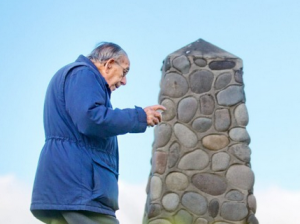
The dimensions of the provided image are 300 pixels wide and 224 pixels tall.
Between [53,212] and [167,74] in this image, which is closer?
[53,212]

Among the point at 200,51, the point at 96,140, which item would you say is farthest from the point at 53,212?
the point at 200,51

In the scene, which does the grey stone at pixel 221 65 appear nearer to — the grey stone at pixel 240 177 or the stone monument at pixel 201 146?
the stone monument at pixel 201 146

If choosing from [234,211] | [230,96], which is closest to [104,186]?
[234,211]

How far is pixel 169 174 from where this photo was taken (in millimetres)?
5559

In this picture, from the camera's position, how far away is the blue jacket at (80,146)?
6.10ft

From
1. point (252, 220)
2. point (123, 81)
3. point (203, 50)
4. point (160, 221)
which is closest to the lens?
point (123, 81)

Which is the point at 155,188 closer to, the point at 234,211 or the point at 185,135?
the point at 185,135

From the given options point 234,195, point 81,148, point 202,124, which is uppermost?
point 81,148

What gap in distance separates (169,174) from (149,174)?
0.23 meters

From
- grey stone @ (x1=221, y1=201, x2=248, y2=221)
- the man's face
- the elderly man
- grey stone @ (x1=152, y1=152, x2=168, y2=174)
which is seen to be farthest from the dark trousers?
grey stone @ (x1=221, y1=201, x2=248, y2=221)

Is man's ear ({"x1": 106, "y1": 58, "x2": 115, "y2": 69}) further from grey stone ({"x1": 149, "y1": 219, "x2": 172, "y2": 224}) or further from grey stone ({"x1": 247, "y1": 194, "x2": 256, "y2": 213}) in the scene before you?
grey stone ({"x1": 247, "y1": 194, "x2": 256, "y2": 213})

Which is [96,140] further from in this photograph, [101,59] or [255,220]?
[255,220]

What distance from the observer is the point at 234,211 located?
218 inches

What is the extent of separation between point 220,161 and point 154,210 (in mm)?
805
